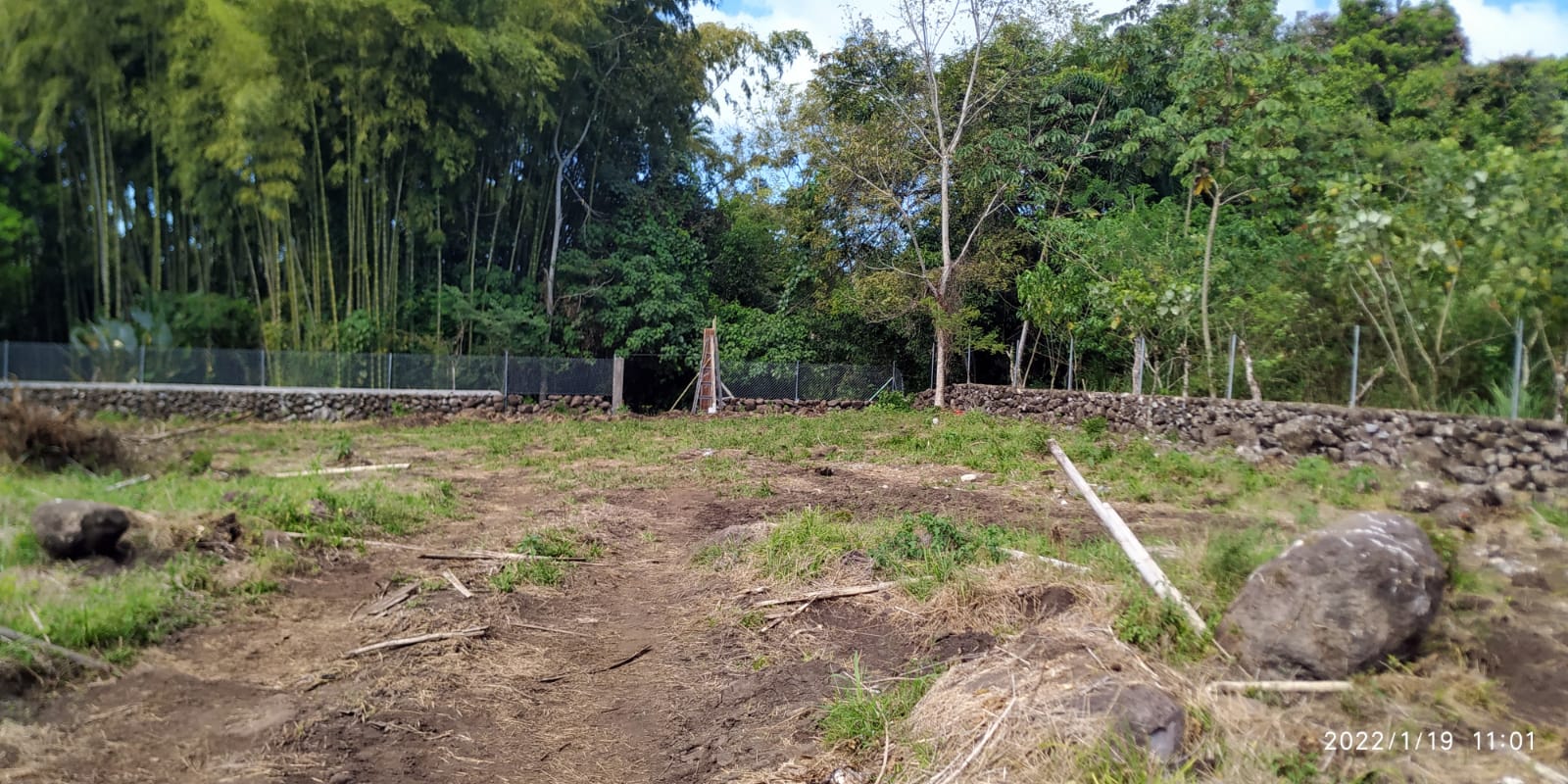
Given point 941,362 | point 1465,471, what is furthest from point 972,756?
point 941,362

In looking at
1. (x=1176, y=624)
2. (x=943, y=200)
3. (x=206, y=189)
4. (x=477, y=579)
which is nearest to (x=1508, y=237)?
(x=1176, y=624)

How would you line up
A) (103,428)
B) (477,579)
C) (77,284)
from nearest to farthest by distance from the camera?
(477,579), (103,428), (77,284)

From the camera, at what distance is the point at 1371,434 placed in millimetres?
8930

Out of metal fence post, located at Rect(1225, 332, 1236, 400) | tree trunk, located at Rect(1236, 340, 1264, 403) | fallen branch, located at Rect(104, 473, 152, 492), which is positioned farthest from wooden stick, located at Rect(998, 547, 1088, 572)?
metal fence post, located at Rect(1225, 332, 1236, 400)

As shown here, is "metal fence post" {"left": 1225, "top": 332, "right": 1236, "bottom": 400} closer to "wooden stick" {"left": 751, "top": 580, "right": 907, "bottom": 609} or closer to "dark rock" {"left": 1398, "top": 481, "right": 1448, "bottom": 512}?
"dark rock" {"left": 1398, "top": 481, "right": 1448, "bottom": 512}

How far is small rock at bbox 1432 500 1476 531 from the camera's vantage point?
5473mm

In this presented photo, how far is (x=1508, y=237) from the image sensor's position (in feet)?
26.2

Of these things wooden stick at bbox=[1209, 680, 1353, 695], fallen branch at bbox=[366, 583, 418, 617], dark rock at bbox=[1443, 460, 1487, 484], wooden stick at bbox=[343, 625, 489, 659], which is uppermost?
dark rock at bbox=[1443, 460, 1487, 484]

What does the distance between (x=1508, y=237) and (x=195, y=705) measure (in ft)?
33.5

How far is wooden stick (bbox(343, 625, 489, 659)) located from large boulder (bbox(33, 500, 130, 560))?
2069 mm

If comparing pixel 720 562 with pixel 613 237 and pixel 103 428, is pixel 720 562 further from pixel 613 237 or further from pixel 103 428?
pixel 613 237

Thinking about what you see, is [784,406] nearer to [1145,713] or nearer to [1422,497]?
[1422,497]

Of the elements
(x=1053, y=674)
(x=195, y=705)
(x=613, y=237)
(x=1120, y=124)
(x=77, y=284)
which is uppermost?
(x=1120, y=124)

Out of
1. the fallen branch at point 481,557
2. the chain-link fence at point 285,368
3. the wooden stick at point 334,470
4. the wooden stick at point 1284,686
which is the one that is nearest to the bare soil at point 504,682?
the fallen branch at point 481,557
